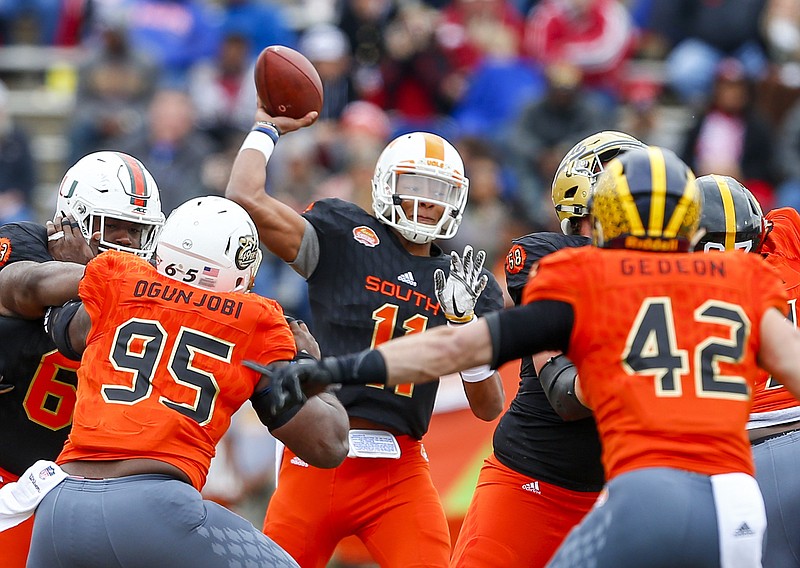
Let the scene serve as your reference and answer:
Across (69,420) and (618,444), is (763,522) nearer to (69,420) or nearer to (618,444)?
(618,444)

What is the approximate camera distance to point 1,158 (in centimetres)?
1077

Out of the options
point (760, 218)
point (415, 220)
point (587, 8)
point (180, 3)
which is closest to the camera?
point (760, 218)

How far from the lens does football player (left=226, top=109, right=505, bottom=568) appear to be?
16.9ft

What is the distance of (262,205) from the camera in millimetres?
5230

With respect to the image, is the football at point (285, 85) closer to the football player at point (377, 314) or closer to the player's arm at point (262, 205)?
the football player at point (377, 314)

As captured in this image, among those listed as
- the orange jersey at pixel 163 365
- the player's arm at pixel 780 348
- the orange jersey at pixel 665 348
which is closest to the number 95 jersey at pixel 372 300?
the orange jersey at pixel 163 365

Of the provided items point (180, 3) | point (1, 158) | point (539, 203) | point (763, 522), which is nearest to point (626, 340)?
point (763, 522)

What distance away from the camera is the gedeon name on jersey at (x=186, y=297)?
4383 millimetres

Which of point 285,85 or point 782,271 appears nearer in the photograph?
point 782,271

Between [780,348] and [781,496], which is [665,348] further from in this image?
[781,496]

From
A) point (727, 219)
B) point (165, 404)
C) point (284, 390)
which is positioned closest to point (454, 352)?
point (284, 390)

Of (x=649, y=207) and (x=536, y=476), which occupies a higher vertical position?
(x=649, y=207)

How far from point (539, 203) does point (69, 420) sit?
20.0 feet

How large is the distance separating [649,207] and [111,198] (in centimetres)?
233
